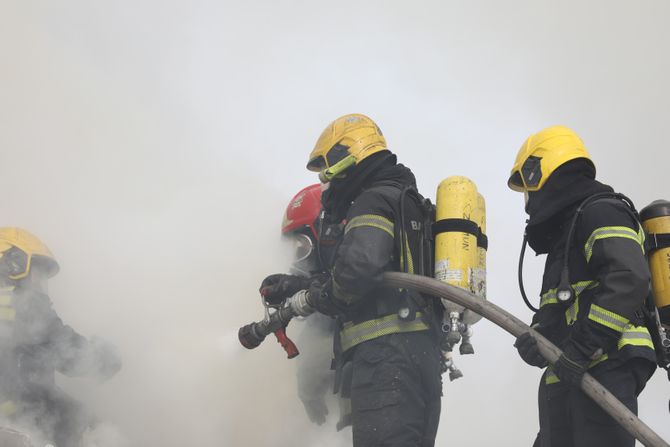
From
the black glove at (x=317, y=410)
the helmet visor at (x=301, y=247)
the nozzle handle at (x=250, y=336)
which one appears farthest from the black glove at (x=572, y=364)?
the black glove at (x=317, y=410)

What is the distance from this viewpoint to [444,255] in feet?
14.3

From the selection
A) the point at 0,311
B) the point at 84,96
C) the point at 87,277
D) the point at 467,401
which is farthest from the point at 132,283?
the point at 467,401

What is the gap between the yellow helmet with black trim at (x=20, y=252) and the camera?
17.6 ft

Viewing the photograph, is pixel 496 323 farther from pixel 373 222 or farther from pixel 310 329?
pixel 310 329

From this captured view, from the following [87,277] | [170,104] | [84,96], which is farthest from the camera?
[170,104]

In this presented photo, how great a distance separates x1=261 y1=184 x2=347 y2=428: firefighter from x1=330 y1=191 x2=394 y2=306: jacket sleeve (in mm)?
1804

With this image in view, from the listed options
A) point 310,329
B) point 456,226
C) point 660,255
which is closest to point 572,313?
point 660,255

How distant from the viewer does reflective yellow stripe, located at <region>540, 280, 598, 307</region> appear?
3.62m

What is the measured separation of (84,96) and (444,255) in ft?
16.6

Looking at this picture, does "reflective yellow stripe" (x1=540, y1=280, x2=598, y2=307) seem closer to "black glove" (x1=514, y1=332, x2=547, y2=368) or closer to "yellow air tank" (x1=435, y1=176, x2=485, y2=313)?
"black glove" (x1=514, y1=332, x2=547, y2=368)

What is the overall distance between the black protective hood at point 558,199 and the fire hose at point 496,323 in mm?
437

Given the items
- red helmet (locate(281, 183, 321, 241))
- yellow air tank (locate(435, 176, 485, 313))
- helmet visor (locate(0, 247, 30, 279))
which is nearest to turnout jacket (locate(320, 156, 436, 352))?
yellow air tank (locate(435, 176, 485, 313))

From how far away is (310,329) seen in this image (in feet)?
20.9

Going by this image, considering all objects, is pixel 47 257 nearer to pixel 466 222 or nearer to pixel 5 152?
pixel 5 152
